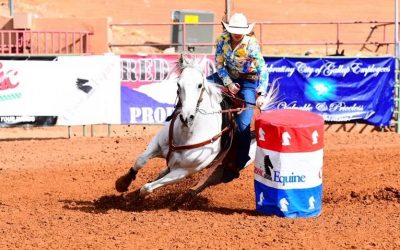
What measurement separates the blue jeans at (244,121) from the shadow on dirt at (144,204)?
65cm

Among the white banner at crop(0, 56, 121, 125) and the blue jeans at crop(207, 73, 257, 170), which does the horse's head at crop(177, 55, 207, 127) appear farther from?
the white banner at crop(0, 56, 121, 125)

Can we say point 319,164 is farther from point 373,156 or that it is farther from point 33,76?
point 33,76

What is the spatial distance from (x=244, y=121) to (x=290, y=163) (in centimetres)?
94

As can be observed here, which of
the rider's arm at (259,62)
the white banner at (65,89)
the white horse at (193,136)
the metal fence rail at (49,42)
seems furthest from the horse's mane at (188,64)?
the metal fence rail at (49,42)

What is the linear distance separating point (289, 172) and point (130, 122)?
738 cm

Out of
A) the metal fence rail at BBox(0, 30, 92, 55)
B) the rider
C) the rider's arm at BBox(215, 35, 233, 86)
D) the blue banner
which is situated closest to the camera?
the rider

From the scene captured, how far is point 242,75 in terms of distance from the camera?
8688 mm

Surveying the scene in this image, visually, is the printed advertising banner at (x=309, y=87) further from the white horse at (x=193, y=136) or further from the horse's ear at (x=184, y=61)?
the horse's ear at (x=184, y=61)

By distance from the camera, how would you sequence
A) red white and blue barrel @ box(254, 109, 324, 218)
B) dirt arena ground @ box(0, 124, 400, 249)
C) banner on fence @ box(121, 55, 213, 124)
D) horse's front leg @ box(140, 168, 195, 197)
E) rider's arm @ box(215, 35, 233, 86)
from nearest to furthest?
dirt arena ground @ box(0, 124, 400, 249) → red white and blue barrel @ box(254, 109, 324, 218) → horse's front leg @ box(140, 168, 195, 197) → rider's arm @ box(215, 35, 233, 86) → banner on fence @ box(121, 55, 213, 124)

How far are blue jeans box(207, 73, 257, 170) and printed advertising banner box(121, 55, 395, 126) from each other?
602 centimetres

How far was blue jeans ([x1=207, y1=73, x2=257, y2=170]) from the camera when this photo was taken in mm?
8641

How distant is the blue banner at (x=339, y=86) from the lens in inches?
605

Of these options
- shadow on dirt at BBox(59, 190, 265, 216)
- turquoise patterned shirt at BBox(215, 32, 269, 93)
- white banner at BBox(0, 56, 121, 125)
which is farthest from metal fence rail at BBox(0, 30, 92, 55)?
turquoise patterned shirt at BBox(215, 32, 269, 93)

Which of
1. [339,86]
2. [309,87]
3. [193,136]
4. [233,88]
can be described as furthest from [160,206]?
[339,86]
